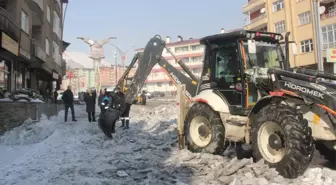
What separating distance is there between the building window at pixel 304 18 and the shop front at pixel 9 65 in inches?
1149

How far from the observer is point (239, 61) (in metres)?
7.86

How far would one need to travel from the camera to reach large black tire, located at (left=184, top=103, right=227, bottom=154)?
26.6 ft

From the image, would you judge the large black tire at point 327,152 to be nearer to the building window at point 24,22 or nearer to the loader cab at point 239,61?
the loader cab at point 239,61

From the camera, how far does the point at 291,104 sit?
6605mm

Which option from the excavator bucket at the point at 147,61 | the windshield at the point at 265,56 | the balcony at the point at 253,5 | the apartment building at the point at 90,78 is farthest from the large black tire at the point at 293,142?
the apartment building at the point at 90,78

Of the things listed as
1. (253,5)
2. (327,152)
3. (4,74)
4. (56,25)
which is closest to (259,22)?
(253,5)

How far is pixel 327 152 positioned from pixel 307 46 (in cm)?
3334

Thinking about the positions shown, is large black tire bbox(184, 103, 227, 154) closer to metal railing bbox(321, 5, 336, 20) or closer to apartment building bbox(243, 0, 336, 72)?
apartment building bbox(243, 0, 336, 72)

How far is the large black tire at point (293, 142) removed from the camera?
19.4ft

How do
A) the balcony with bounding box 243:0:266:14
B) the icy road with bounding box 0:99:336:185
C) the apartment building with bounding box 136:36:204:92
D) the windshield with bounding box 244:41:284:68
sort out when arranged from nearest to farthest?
the icy road with bounding box 0:99:336:185, the windshield with bounding box 244:41:284:68, the balcony with bounding box 243:0:266:14, the apartment building with bounding box 136:36:204:92

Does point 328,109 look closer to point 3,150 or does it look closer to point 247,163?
point 247,163

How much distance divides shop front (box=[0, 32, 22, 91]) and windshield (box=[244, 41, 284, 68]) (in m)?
11.9

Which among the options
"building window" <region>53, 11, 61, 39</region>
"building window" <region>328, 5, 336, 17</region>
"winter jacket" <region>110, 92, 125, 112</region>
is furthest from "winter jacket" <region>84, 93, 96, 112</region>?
"building window" <region>328, 5, 336, 17</region>

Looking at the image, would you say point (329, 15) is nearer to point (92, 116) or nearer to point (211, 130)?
point (92, 116)
